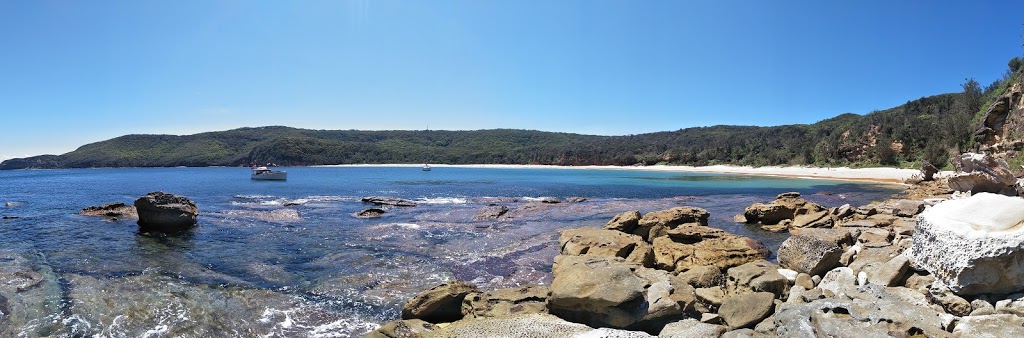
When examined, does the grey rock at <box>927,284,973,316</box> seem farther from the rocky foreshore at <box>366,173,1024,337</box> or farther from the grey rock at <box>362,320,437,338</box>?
the grey rock at <box>362,320,437,338</box>

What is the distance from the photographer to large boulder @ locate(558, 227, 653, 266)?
12609 millimetres

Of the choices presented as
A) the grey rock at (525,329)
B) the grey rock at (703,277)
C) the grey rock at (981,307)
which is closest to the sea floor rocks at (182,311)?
the grey rock at (525,329)

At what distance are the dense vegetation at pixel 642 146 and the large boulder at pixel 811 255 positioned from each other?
43807 mm

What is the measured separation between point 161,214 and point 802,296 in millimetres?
23559

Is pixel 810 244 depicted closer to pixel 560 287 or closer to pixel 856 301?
pixel 856 301

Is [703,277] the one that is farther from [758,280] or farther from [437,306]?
[437,306]

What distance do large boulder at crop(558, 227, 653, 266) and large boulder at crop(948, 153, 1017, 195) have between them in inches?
476

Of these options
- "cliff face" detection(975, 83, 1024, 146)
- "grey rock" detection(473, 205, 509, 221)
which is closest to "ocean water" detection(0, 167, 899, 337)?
"grey rock" detection(473, 205, 509, 221)

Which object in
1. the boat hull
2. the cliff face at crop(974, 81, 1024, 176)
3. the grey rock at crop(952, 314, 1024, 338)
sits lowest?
the grey rock at crop(952, 314, 1024, 338)

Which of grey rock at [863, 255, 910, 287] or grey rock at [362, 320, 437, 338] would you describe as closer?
grey rock at [362, 320, 437, 338]

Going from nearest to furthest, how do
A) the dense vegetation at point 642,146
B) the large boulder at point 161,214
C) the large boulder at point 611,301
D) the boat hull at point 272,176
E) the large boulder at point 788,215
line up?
the large boulder at point 611,301
the large boulder at point 788,215
the large boulder at point 161,214
the dense vegetation at point 642,146
the boat hull at point 272,176

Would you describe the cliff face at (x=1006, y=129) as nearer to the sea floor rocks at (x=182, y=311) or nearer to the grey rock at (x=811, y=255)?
the grey rock at (x=811, y=255)

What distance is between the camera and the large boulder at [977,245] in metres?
6.56

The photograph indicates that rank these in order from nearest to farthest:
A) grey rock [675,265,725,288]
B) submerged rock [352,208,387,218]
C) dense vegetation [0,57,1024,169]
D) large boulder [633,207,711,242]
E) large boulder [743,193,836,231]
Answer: grey rock [675,265,725,288] → large boulder [633,207,711,242] → large boulder [743,193,836,231] → submerged rock [352,208,387,218] → dense vegetation [0,57,1024,169]
